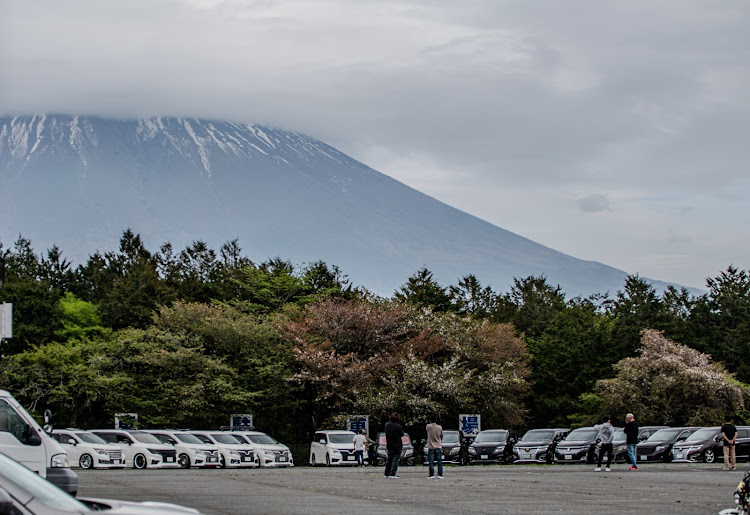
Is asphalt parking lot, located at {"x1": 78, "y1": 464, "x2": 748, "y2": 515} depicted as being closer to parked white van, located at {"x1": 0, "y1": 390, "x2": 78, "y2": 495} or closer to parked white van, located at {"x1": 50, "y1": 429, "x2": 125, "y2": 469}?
parked white van, located at {"x1": 0, "y1": 390, "x2": 78, "y2": 495}

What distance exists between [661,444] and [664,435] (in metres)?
0.97

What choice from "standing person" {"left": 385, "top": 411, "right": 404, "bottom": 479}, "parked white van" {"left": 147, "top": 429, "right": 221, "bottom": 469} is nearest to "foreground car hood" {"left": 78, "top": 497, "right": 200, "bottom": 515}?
"standing person" {"left": 385, "top": 411, "right": 404, "bottom": 479}

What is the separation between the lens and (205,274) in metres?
90.4

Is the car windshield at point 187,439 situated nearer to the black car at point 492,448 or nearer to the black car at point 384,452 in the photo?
the black car at point 384,452

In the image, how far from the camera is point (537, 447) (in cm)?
3588

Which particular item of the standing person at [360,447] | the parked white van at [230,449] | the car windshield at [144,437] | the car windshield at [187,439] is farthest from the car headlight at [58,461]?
the standing person at [360,447]

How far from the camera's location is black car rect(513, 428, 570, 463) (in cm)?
3575

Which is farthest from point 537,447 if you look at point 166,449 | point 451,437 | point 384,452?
point 166,449

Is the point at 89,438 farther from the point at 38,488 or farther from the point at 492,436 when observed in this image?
the point at 38,488

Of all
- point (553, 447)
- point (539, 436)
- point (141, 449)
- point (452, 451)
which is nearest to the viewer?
point (141, 449)

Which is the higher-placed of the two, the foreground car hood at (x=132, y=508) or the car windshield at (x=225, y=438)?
the car windshield at (x=225, y=438)

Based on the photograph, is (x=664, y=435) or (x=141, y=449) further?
(x=664, y=435)

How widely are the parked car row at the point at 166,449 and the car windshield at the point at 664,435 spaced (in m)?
13.6

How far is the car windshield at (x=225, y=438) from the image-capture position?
34.1 meters
